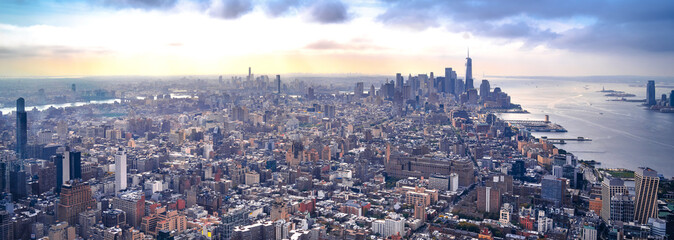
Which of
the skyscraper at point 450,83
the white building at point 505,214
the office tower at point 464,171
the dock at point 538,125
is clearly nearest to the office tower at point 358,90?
the dock at point 538,125

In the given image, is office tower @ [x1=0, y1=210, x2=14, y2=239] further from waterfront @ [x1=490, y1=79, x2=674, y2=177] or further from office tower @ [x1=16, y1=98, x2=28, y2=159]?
waterfront @ [x1=490, y1=79, x2=674, y2=177]

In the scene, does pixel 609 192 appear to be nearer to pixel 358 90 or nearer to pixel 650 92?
pixel 650 92

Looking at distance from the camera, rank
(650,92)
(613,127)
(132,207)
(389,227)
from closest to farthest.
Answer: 1. (389,227)
2. (132,207)
3. (650,92)
4. (613,127)

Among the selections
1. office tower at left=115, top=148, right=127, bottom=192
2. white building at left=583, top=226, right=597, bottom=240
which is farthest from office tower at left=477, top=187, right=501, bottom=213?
office tower at left=115, top=148, right=127, bottom=192

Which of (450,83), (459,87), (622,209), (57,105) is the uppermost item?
(450,83)

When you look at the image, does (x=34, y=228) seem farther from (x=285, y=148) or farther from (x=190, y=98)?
(x=190, y=98)

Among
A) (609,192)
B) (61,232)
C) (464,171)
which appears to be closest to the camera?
(61,232)

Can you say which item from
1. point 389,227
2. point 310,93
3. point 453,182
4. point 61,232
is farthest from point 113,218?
point 310,93

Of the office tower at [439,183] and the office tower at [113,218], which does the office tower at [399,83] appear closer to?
the office tower at [439,183]
